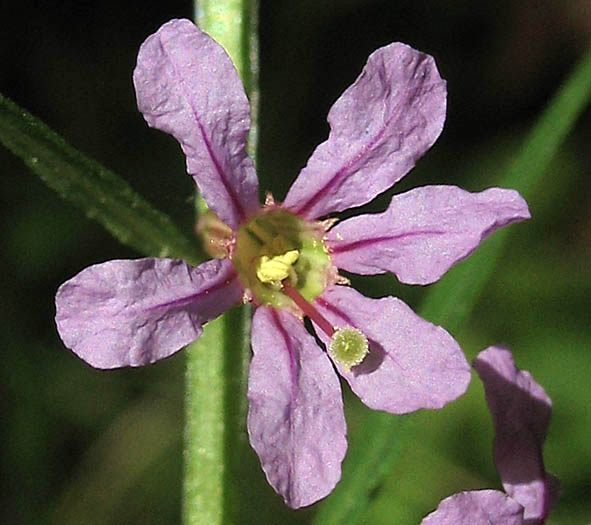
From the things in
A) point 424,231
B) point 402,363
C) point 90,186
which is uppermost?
point 90,186

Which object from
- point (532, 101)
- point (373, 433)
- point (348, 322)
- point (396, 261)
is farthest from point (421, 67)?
point (532, 101)

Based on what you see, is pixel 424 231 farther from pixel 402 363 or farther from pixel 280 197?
pixel 280 197

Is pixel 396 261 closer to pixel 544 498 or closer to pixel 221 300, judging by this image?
pixel 221 300

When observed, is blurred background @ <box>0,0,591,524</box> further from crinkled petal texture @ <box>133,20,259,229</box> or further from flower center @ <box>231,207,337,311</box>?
crinkled petal texture @ <box>133,20,259,229</box>

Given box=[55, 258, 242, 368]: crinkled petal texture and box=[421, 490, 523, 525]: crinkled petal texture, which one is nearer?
box=[55, 258, 242, 368]: crinkled petal texture

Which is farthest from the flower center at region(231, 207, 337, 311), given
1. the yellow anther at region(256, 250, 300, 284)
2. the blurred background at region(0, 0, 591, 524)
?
the blurred background at region(0, 0, 591, 524)

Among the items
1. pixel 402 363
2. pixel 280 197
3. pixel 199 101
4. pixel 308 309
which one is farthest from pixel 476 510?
pixel 280 197

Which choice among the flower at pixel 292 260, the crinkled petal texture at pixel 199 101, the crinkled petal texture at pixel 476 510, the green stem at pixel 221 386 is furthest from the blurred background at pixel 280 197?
the crinkled petal texture at pixel 476 510

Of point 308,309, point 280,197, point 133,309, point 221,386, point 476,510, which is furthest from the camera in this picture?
point 280,197
